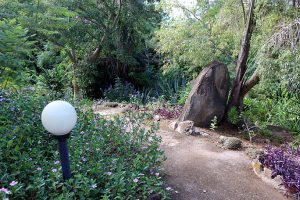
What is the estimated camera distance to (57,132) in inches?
70.2

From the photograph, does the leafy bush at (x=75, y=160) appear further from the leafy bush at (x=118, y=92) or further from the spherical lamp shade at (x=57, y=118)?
the leafy bush at (x=118, y=92)

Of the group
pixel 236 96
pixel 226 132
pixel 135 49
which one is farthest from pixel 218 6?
pixel 135 49

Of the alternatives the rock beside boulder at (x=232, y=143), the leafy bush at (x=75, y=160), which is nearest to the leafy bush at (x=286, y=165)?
the rock beside boulder at (x=232, y=143)

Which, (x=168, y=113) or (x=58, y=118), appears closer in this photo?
(x=58, y=118)

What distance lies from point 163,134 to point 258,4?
8.20ft

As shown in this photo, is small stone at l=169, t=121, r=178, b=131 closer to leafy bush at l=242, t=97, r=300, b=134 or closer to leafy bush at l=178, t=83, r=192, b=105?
leafy bush at l=242, t=97, r=300, b=134

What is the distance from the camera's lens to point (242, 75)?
4863 mm

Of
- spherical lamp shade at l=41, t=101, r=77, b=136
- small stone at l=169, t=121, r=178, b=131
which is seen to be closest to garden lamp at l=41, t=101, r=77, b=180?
spherical lamp shade at l=41, t=101, r=77, b=136

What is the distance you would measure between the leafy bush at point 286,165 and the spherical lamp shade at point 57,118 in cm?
222

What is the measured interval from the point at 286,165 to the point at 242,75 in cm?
229

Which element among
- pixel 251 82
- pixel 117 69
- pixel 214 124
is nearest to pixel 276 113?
pixel 251 82

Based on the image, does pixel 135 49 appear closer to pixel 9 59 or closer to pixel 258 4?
pixel 258 4

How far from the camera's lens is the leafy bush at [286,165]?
2.72 meters

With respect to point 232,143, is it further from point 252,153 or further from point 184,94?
point 184,94
